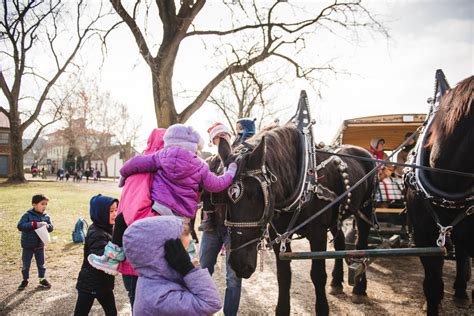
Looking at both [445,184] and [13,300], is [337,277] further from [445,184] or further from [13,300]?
[13,300]

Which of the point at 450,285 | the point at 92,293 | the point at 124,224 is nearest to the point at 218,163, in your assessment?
the point at 124,224

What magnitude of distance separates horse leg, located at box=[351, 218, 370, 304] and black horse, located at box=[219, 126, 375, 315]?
0.01 meters

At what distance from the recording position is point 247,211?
7.95 ft

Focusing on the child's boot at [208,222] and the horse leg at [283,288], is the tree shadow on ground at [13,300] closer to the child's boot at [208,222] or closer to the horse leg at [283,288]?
the child's boot at [208,222]

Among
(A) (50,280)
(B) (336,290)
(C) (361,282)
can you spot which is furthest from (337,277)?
(A) (50,280)

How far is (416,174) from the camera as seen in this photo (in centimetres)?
280

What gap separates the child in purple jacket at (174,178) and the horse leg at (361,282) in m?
2.41

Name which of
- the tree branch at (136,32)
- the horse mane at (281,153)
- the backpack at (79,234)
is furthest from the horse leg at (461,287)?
the tree branch at (136,32)

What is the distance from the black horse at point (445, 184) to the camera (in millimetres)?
2473

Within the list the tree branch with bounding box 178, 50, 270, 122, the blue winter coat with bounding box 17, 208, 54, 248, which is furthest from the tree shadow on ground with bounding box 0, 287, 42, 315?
the tree branch with bounding box 178, 50, 270, 122

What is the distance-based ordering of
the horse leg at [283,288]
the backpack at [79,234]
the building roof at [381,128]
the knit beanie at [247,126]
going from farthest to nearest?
the backpack at [79,234] → the building roof at [381,128] → the knit beanie at [247,126] → the horse leg at [283,288]

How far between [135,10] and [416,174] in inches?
307

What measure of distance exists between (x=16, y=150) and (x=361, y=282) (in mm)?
25323

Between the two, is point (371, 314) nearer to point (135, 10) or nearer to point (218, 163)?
point (218, 163)
